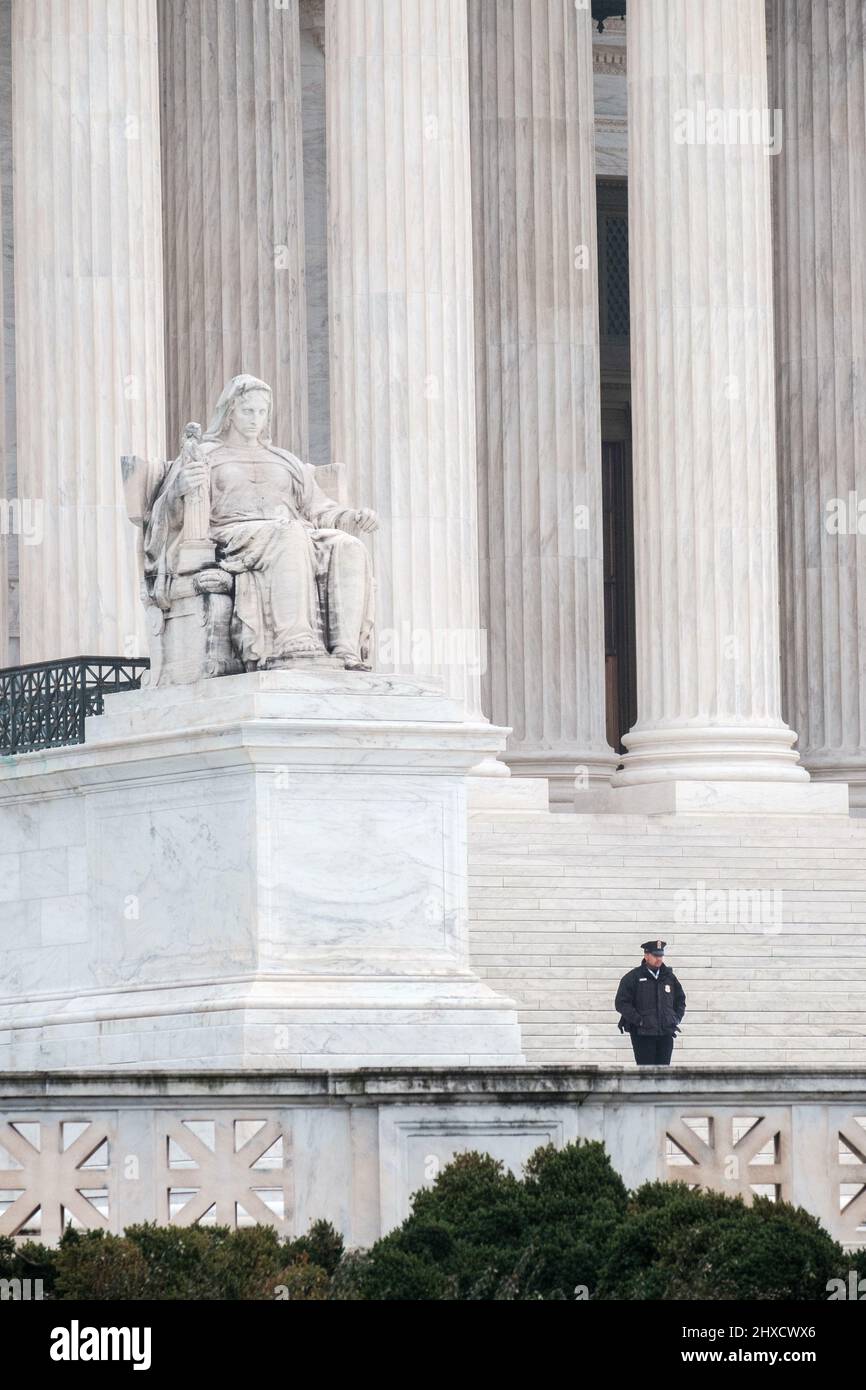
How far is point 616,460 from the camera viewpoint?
235 ft

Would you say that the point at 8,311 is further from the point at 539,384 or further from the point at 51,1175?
the point at 51,1175

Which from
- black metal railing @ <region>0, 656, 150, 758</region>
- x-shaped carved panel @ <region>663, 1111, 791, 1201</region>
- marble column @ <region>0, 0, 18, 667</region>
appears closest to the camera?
x-shaped carved panel @ <region>663, 1111, 791, 1201</region>

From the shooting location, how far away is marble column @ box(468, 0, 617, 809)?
2318 inches

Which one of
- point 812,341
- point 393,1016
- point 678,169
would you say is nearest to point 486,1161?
point 393,1016

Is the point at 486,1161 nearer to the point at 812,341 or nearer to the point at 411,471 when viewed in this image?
the point at 411,471

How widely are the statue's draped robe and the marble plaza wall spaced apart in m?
14.1

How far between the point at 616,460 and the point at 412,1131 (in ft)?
166

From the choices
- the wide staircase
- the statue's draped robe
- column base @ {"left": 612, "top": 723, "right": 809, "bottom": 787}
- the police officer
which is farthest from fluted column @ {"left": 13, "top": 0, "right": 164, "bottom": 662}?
the police officer

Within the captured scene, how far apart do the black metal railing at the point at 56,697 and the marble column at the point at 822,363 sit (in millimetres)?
20042

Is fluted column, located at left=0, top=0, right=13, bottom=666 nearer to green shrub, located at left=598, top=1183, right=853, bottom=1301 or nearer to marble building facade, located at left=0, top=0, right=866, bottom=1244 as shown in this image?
marble building facade, located at left=0, top=0, right=866, bottom=1244

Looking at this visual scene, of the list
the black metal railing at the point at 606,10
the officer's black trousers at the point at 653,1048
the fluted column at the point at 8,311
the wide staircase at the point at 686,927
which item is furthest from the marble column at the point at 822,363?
the officer's black trousers at the point at 653,1048

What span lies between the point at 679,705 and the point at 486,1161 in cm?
3152

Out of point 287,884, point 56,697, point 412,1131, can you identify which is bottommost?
point 412,1131

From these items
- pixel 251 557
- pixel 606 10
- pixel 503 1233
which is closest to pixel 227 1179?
pixel 503 1233
